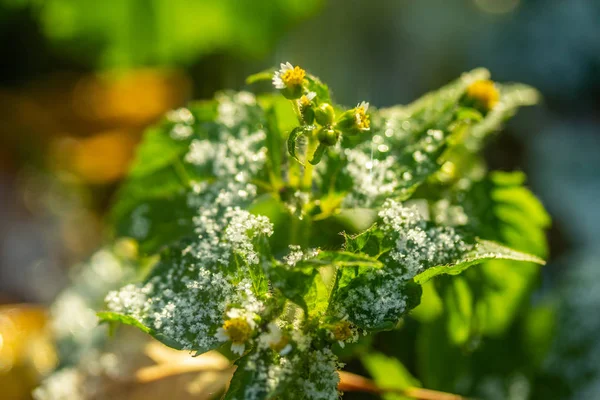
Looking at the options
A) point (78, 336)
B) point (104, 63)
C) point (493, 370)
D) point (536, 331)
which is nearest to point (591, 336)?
point (536, 331)

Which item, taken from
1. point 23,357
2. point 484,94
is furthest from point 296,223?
point 23,357

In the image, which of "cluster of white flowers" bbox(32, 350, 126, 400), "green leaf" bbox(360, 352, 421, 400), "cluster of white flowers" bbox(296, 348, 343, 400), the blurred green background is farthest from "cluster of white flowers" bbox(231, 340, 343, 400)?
the blurred green background

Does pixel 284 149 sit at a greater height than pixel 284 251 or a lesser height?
greater

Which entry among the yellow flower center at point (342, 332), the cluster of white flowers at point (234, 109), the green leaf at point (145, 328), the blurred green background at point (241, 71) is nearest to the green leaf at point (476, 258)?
the yellow flower center at point (342, 332)

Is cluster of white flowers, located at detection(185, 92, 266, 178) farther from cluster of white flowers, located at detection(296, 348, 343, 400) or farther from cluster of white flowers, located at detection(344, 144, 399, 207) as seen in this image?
cluster of white flowers, located at detection(296, 348, 343, 400)

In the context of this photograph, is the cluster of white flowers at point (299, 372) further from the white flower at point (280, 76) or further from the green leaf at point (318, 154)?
the white flower at point (280, 76)

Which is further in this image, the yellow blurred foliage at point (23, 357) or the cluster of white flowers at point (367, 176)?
the yellow blurred foliage at point (23, 357)

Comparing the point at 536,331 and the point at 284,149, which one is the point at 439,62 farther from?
the point at 284,149
